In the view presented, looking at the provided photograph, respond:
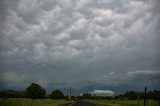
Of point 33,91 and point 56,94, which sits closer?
point 33,91

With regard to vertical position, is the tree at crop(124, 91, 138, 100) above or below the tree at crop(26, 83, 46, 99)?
below

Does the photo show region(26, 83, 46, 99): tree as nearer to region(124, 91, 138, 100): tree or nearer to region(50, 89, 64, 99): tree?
region(124, 91, 138, 100): tree

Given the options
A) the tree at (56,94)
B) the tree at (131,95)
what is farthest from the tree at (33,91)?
the tree at (56,94)

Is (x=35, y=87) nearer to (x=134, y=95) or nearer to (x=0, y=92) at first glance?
(x=0, y=92)

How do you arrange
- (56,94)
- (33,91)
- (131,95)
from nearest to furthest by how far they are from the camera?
(33,91), (131,95), (56,94)

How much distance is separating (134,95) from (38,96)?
250 feet

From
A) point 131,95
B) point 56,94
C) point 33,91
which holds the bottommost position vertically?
point 131,95

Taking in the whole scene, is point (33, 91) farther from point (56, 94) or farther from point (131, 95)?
point (56, 94)

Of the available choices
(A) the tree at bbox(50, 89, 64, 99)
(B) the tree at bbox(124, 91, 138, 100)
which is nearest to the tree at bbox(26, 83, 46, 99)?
(B) the tree at bbox(124, 91, 138, 100)

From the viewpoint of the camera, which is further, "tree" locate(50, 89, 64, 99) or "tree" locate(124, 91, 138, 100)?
"tree" locate(50, 89, 64, 99)

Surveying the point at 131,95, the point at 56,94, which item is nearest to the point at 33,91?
the point at 131,95

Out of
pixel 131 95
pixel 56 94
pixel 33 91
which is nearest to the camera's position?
A: pixel 33 91

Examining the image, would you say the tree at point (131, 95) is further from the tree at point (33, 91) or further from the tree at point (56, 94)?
the tree at point (33, 91)

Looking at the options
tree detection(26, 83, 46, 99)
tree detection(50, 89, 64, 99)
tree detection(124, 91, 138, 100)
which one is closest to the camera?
tree detection(26, 83, 46, 99)
